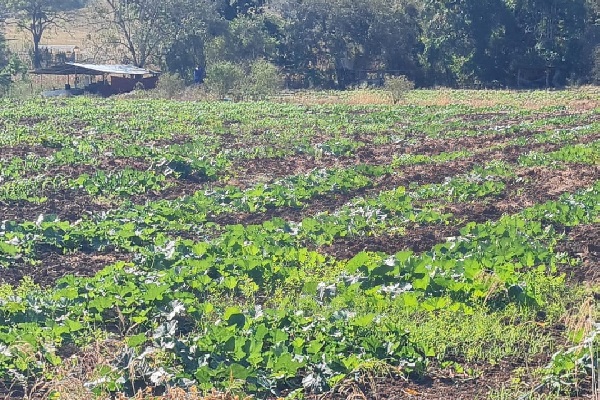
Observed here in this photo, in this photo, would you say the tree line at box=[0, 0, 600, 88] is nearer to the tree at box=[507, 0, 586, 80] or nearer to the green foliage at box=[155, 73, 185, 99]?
the tree at box=[507, 0, 586, 80]

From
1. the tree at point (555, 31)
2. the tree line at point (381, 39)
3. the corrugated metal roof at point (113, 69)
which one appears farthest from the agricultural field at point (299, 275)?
the tree line at point (381, 39)

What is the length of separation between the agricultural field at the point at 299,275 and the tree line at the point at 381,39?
103 feet

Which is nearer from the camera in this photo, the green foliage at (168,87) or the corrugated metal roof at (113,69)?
the green foliage at (168,87)

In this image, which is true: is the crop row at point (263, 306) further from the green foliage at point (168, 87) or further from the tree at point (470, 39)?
the tree at point (470, 39)

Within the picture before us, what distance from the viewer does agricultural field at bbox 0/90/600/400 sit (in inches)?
257

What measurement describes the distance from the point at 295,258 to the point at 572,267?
10.3ft

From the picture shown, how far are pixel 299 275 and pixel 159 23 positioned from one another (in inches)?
1959

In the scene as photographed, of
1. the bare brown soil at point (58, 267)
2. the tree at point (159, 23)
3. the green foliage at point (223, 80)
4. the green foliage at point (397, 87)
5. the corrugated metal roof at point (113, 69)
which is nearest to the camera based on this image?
the bare brown soil at point (58, 267)

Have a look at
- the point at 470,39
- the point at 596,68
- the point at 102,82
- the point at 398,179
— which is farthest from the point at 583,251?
the point at 470,39

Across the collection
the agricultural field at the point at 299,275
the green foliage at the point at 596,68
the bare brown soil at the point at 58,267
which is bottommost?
the bare brown soil at the point at 58,267

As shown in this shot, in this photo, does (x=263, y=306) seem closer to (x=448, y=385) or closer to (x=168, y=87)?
(x=448, y=385)

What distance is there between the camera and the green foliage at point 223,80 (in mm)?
40531

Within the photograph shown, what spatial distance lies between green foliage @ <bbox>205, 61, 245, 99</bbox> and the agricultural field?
2123 centimetres

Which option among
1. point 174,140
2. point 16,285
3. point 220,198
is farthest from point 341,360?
point 174,140
